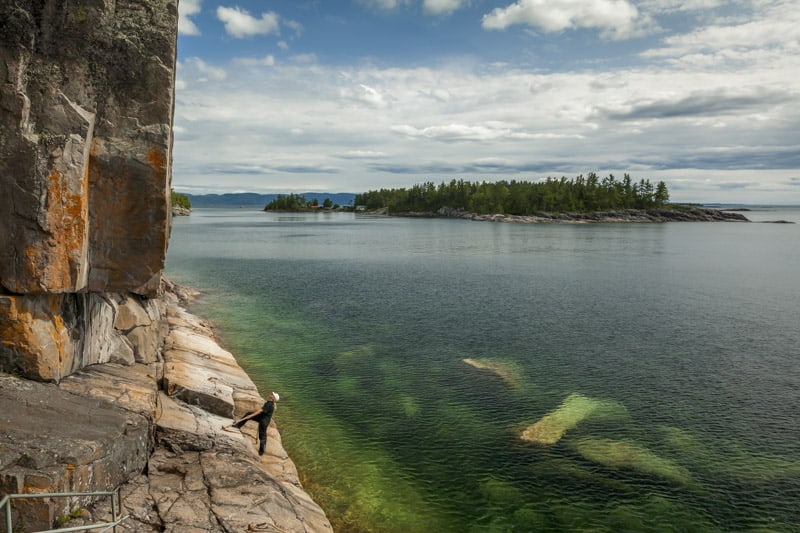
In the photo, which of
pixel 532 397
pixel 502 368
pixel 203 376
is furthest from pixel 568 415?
pixel 203 376

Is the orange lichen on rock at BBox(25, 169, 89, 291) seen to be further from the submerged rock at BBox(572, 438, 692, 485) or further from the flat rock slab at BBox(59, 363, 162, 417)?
the submerged rock at BBox(572, 438, 692, 485)

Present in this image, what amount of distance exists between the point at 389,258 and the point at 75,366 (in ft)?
236

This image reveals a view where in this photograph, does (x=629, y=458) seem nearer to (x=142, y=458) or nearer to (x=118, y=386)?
(x=142, y=458)

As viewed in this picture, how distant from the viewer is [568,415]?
25.5m

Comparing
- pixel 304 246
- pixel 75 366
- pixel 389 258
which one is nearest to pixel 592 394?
pixel 75 366

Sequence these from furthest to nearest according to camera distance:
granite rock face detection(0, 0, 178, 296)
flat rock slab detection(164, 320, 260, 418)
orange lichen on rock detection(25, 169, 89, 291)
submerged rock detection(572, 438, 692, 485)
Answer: flat rock slab detection(164, 320, 260, 418)
submerged rock detection(572, 438, 692, 485)
orange lichen on rock detection(25, 169, 89, 291)
granite rock face detection(0, 0, 178, 296)

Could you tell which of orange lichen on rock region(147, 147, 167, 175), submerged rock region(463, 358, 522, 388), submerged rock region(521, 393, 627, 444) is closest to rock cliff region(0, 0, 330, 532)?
orange lichen on rock region(147, 147, 167, 175)

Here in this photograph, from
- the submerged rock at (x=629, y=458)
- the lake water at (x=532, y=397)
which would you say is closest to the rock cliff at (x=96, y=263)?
the lake water at (x=532, y=397)

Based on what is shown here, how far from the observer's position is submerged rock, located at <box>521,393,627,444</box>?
23703mm

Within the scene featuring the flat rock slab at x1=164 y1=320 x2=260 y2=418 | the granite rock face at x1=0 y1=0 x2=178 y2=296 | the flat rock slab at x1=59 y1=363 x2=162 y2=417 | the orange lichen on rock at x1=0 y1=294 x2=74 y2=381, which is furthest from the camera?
the flat rock slab at x1=164 y1=320 x2=260 y2=418

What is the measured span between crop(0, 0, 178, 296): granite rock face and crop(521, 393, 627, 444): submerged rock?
56.3 ft

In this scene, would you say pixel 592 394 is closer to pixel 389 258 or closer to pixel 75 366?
pixel 75 366

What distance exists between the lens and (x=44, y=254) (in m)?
15.6

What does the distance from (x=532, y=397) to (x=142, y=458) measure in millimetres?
19095
